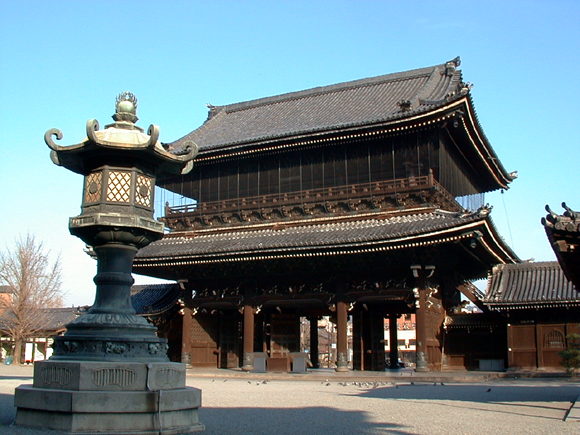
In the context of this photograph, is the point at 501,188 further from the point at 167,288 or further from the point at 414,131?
the point at 167,288

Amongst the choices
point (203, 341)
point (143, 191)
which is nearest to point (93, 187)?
point (143, 191)

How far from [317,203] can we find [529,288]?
32.2 ft

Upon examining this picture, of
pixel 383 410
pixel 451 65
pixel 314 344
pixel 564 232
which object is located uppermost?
pixel 451 65

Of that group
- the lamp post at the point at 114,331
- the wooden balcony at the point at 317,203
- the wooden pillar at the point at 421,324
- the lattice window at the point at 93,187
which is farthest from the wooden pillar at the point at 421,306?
the lattice window at the point at 93,187

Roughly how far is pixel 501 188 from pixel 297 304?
13862 mm

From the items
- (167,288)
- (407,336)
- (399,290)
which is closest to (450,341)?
(399,290)

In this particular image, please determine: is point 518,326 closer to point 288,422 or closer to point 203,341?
point 203,341

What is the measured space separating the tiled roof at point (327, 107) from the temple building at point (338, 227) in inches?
5.2

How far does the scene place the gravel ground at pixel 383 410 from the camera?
9883 mm

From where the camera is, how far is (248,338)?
1083 inches

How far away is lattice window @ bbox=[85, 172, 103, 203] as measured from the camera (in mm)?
9703

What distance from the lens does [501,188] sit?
111 ft

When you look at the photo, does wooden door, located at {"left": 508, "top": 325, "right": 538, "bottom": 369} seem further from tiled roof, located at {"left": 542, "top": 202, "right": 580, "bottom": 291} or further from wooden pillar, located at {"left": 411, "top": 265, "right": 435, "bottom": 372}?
tiled roof, located at {"left": 542, "top": 202, "right": 580, "bottom": 291}

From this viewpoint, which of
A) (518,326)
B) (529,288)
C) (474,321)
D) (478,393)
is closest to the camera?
(478,393)
